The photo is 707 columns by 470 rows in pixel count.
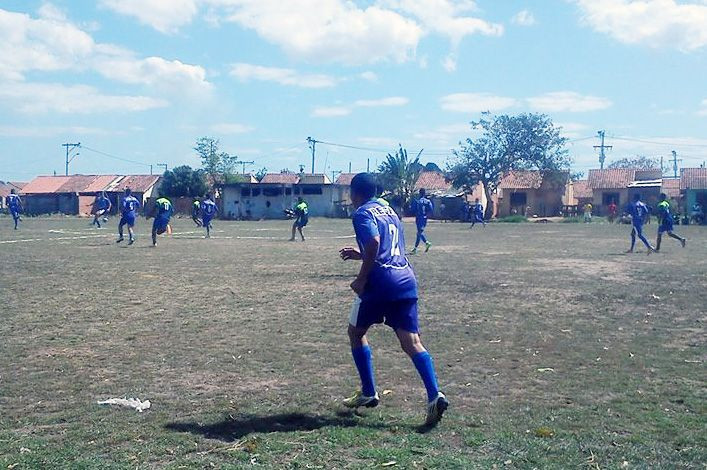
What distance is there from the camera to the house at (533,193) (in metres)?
77.2

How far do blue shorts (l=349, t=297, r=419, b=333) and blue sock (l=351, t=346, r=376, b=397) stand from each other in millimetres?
315

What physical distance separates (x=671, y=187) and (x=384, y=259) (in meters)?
78.6

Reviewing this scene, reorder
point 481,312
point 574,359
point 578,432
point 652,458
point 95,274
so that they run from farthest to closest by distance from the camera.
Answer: point 95,274 < point 481,312 < point 574,359 < point 578,432 < point 652,458

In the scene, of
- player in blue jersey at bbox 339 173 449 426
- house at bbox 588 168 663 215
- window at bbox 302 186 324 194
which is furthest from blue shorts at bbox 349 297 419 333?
house at bbox 588 168 663 215

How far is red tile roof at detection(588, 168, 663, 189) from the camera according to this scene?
7950 cm

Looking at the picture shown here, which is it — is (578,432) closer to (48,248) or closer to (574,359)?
(574,359)

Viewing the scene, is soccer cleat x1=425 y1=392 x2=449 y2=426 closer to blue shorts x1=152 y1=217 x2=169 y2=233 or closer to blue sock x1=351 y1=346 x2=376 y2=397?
blue sock x1=351 y1=346 x2=376 y2=397

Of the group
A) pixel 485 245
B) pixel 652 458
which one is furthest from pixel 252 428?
pixel 485 245

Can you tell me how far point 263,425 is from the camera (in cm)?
609

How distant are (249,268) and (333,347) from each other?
32.3ft

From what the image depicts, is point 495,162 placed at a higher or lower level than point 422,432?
higher

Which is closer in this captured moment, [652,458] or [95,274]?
[652,458]

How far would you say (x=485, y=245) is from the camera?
29781mm

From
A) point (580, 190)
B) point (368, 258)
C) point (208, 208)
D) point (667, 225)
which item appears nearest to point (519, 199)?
point (580, 190)
